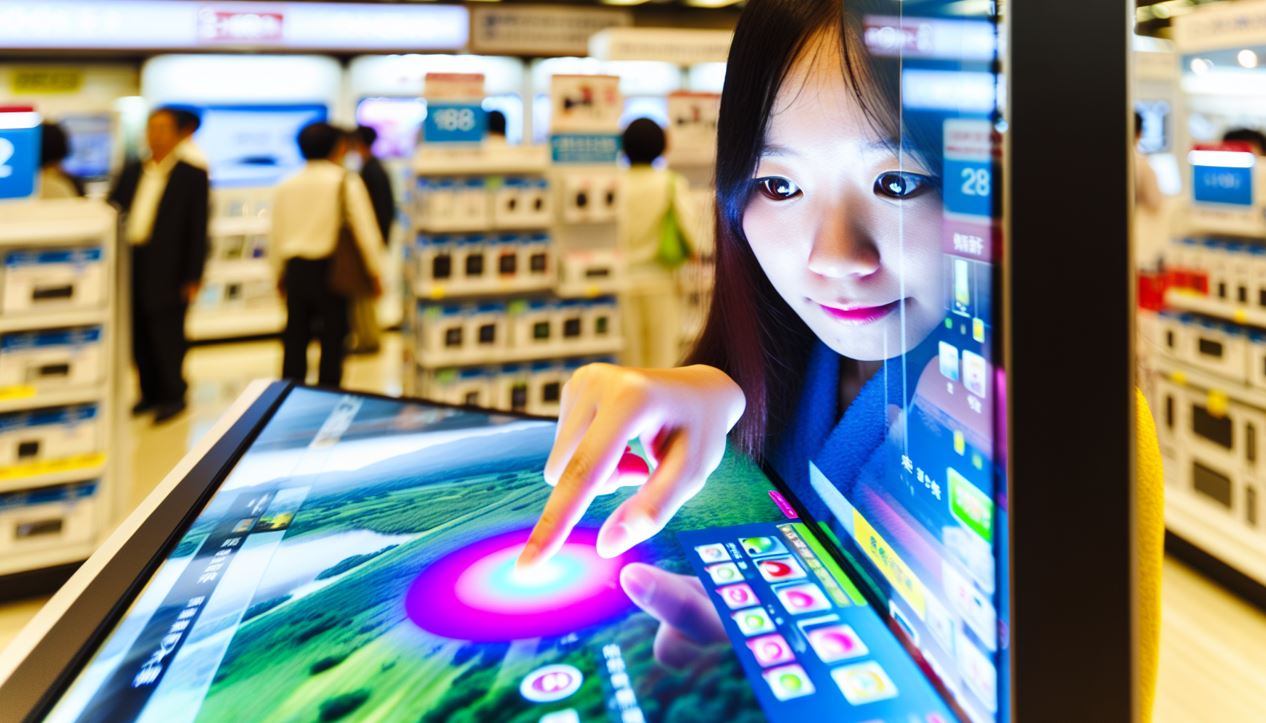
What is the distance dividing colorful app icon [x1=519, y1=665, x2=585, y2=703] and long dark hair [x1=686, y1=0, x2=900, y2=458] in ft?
1.15

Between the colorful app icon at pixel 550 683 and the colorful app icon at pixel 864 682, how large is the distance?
181 millimetres

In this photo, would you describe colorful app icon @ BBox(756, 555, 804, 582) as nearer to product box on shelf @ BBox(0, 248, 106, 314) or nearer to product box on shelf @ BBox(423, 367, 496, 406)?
product box on shelf @ BBox(0, 248, 106, 314)

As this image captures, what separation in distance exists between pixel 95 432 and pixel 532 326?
7.57 ft

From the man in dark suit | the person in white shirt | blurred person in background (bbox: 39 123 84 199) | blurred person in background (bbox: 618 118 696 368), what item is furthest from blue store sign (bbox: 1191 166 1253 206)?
A: blurred person in background (bbox: 39 123 84 199)

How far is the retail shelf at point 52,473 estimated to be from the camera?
10.8ft

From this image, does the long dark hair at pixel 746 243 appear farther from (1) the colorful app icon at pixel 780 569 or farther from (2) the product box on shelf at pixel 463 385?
(2) the product box on shelf at pixel 463 385

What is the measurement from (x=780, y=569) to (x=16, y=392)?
3448mm

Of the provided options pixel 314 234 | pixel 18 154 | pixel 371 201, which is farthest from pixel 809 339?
pixel 371 201

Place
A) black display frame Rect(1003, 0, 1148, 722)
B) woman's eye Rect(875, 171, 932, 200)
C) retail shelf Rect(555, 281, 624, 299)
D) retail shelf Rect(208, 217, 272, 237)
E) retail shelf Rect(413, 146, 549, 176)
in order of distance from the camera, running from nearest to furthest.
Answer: black display frame Rect(1003, 0, 1148, 722) < woman's eye Rect(875, 171, 932, 200) < retail shelf Rect(413, 146, 549, 176) < retail shelf Rect(555, 281, 624, 299) < retail shelf Rect(208, 217, 272, 237)

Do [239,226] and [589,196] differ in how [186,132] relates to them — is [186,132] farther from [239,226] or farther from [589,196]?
[239,226]

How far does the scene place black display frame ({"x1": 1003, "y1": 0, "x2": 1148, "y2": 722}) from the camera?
1.53 feet

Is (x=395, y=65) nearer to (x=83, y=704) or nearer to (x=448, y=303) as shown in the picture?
(x=448, y=303)

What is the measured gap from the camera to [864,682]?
0.63m

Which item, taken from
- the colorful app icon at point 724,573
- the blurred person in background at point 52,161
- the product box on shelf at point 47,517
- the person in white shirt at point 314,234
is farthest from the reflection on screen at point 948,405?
the blurred person in background at point 52,161
